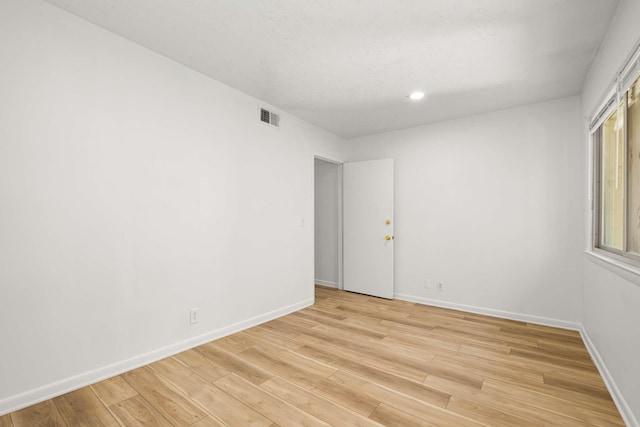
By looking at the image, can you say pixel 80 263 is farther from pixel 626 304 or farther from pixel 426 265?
pixel 426 265

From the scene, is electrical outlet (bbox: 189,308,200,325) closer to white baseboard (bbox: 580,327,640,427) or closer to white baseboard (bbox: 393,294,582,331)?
white baseboard (bbox: 393,294,582,331)

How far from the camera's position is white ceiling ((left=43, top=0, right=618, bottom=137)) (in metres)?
1.93

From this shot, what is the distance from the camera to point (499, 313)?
361 cm

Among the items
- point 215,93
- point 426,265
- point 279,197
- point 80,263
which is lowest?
point 426,265

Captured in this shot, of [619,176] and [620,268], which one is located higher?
[619,176]

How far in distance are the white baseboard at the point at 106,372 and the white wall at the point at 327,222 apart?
85.5 inches

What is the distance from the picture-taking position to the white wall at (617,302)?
5.35 feet

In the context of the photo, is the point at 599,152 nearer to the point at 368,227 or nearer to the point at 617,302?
the point at 617,302

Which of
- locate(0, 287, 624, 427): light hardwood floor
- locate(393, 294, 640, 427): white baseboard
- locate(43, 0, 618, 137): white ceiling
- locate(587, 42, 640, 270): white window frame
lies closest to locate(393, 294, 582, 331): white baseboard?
locate(393, 294, 640, 427): white baseboard

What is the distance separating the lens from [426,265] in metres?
4.17

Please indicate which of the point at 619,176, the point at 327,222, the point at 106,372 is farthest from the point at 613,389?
the point at 327,222

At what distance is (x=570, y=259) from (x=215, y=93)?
4.12 meters

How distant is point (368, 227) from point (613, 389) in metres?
3.06

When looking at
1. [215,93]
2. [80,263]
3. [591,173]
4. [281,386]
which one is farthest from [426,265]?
[80,263]
